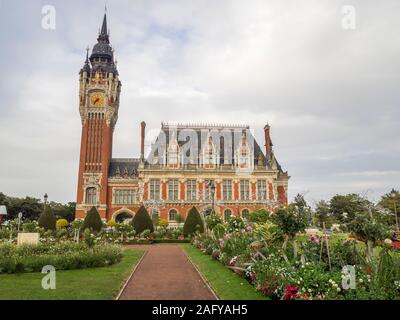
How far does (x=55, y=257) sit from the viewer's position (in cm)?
1389

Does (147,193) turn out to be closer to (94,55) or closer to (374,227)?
(94,55)

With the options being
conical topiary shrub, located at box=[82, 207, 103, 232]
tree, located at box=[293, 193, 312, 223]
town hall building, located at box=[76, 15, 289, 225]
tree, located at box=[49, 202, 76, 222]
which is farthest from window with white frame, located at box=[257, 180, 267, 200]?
tree, located at box=[49, 202, 76, 222]

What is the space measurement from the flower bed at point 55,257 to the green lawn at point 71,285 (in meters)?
0.57

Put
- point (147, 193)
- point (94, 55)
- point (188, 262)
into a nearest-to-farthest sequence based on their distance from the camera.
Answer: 1. point (188, 262)
2. point (147, 193)
3. point (94, 55)

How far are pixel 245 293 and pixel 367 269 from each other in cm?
348

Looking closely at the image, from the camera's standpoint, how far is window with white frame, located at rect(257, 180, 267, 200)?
48562 mm

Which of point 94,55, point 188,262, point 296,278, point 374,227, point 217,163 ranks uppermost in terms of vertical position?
point 94,55

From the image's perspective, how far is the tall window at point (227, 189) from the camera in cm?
4847

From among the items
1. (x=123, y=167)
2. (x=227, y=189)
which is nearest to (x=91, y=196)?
(x=123, y=167)

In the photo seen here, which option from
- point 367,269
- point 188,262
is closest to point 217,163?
point 188,262

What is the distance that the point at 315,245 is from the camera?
12078mm

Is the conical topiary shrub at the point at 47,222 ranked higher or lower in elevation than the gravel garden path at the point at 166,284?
higher

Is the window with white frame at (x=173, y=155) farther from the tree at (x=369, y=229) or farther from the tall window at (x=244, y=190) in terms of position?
the tree at (x=369, y=229)

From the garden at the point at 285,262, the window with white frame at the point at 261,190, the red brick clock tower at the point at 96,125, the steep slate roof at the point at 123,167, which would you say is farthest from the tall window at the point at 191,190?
the garden at the point at 285,262
